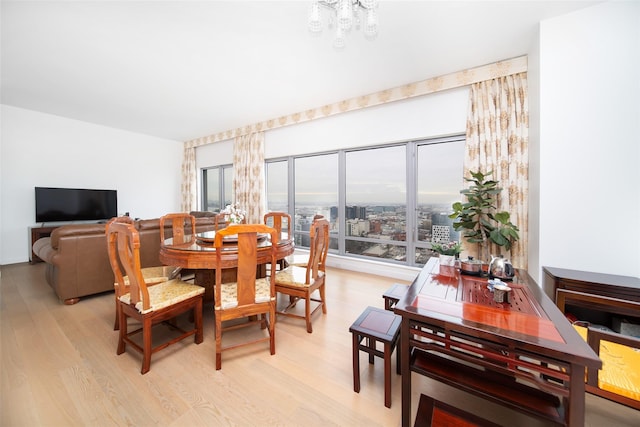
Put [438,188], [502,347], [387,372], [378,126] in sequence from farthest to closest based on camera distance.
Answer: [378,126] < [438,188] < [387,372] < [502,347]

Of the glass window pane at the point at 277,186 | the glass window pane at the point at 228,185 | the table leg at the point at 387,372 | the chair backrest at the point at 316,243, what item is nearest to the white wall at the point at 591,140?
the table leg at the point at 387,372

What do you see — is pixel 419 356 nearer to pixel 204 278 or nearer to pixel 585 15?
pixel 204 278

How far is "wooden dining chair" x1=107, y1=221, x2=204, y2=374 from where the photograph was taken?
1616mm

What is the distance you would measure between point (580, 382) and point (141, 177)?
25.6ft

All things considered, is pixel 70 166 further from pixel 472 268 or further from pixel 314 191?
pixel 472 268

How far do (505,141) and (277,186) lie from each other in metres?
4.09

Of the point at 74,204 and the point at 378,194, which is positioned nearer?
the point at 378,194

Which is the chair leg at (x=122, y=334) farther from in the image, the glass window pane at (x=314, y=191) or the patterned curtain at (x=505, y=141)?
the patterned curtain at (x=505, y=141)

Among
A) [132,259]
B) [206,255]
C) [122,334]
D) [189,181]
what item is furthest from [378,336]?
[189,181]

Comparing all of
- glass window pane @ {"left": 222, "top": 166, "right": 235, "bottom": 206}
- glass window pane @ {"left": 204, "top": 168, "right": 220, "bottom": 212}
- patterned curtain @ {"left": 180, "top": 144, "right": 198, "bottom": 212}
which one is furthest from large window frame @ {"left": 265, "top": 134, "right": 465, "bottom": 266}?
patterned curtain @ {"left": 180, "top": 144, "right": 198, "bottom": 212}

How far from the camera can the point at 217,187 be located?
21.6 ft

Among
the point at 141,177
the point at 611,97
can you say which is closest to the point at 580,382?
the point at 611,97

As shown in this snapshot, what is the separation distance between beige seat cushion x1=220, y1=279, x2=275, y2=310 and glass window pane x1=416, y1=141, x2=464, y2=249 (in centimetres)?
264

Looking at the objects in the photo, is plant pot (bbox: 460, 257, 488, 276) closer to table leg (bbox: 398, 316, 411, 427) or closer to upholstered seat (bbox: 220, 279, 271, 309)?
table leg (bbox: 398, 316, 411, 427)
